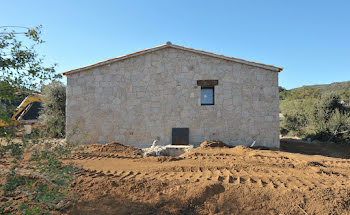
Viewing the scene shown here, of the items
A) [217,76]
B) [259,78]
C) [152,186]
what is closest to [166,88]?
[217,76]

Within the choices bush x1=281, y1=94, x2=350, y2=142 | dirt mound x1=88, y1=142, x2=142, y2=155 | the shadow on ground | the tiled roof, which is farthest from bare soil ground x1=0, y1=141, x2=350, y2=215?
bush x1=281, y1=94, x2=350, y2=142

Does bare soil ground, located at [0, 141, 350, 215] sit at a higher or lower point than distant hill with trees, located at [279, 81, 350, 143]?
lower

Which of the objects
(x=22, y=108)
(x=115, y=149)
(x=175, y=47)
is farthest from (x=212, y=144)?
(x=22, y=108)

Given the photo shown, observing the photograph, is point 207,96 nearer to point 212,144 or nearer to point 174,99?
point 174,99

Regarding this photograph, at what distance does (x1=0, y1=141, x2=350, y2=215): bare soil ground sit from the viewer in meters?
3.48

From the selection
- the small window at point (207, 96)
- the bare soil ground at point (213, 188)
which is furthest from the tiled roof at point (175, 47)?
the bare soil ground at point (213, 188)

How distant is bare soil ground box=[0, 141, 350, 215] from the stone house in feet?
8.35

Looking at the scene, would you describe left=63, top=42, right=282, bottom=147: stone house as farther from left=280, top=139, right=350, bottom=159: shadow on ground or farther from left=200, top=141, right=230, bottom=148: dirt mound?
left=280, top=139, right=350, bottom=159: shadow on ground

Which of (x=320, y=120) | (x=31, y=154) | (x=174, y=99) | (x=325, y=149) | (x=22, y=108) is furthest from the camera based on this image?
(x=320, y=120)

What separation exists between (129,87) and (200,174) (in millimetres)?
5727

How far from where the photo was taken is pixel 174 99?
8.91 m

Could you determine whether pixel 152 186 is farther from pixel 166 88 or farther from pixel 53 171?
pixel 166 88

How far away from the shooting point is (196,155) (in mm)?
6969

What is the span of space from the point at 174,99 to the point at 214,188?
17.7 feet
